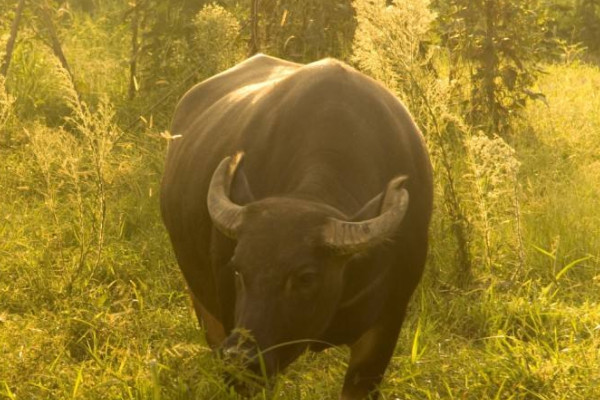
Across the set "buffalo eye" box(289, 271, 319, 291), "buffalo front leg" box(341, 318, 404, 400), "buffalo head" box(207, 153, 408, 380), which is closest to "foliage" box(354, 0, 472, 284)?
"buffalo front leg" box(341, 318, 404, 400)

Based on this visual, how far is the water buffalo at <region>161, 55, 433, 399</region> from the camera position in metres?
3.37

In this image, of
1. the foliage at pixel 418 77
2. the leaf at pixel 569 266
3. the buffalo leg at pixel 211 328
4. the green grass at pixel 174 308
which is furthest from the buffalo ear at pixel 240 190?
the leaf at pixel 569 266

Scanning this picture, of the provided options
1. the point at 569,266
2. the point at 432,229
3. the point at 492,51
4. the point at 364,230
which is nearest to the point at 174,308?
the point at 432,229

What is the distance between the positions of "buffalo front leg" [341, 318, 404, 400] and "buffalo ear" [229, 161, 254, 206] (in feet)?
2.77

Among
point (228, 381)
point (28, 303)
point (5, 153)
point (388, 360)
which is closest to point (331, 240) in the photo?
point (228, 381)

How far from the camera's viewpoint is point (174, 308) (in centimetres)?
533

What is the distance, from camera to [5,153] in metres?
7.23

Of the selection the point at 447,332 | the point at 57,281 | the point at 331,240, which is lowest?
the point at 447,332

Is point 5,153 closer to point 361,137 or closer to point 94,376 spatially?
point 94,376

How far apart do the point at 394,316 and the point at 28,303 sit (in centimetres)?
196

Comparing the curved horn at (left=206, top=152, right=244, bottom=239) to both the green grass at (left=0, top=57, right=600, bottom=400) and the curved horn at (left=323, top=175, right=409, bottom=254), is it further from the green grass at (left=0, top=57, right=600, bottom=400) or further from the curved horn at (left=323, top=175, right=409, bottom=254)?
the green grass at (left=0, top=57, right=600, bottom=400)

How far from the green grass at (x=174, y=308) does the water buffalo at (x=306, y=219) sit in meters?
0.25

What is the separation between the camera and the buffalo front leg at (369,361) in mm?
4129

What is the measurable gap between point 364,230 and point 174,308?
2.20 meters
